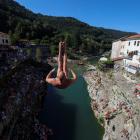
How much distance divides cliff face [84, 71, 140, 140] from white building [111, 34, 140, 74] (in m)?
2.26

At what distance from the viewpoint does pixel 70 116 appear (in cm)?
2136

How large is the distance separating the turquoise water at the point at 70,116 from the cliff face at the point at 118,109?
34.2 inches

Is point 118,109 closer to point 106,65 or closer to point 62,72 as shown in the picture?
point 62,72

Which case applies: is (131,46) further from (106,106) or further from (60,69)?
(60,69)

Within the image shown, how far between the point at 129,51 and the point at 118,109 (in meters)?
19.9

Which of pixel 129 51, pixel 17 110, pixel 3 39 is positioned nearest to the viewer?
pixel 17 110

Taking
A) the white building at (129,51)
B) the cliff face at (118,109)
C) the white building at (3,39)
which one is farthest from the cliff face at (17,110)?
the white building at (3,39)

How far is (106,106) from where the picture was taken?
21656mm

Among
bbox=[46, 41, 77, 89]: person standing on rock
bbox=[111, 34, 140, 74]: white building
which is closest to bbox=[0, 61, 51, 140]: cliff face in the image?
bbox=[46, 41, 77, 89]: person standing on rock

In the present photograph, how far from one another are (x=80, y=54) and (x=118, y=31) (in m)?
106

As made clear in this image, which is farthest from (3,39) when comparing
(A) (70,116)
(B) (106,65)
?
(A) (70,116)

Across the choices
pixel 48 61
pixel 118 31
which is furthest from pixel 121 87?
pixel 118 31

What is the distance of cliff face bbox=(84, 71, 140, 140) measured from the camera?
52.3 feet

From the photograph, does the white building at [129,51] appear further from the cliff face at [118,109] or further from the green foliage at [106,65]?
the cliff face at [118,109]
